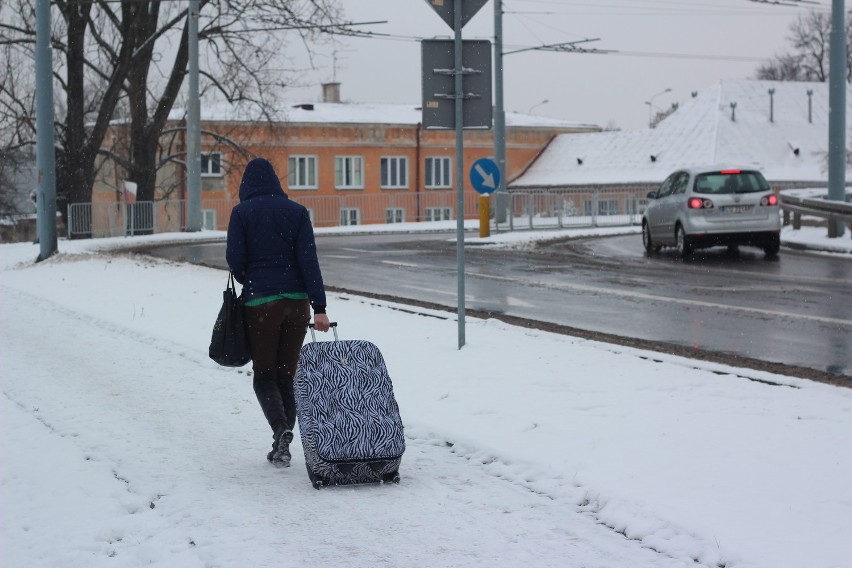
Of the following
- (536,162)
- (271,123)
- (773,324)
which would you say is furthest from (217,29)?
(536,162)

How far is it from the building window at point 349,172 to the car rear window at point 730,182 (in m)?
47.1

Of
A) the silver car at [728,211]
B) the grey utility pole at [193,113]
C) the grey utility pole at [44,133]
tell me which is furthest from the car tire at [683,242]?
the grey utility pole at [193,113]

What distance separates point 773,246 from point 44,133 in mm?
13819

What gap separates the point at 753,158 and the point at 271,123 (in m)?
33.1

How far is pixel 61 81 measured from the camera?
131 feet

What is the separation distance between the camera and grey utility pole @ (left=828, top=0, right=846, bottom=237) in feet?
81.8

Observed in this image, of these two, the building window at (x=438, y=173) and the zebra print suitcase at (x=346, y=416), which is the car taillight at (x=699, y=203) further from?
the building window at (x=438, y=173)

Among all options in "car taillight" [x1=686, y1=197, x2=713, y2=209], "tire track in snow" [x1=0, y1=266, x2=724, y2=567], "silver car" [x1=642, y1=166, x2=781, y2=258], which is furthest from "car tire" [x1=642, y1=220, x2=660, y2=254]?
"tire track in snow" [x1=0, y1=266, x2=724, y2=567]

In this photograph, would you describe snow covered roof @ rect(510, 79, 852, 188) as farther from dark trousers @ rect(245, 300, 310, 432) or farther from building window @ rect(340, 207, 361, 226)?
dark trousers @ rect(245, 300, 310, 432)

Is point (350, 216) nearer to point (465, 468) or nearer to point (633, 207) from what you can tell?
point (633, 207)

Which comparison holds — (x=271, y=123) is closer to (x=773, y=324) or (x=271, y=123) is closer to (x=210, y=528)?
(x=773, y=324)

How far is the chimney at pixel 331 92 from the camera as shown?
81019 millimetres

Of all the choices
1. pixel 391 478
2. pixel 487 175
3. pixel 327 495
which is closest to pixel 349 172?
pixel 487 175

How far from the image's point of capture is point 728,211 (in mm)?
22359
